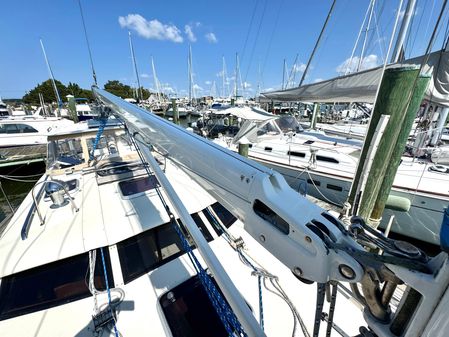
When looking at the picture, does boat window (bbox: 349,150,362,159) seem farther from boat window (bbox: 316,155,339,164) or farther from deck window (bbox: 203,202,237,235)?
deck window (bbox: 203,202,237,235)

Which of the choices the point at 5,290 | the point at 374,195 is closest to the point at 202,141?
the point at 5,290

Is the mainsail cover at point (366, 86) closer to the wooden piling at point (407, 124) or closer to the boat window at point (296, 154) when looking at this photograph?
the wooden piling at point (407, 124)

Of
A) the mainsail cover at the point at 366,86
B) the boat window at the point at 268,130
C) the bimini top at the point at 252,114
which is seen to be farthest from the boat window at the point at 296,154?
the bimini top at the point at 252,114

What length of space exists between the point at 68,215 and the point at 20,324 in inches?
42.6

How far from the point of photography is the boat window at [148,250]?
2.08 metres

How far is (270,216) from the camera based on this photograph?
2.60 ft

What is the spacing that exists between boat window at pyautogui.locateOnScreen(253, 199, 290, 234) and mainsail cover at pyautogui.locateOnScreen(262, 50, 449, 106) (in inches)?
167

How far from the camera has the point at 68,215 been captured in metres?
2.44

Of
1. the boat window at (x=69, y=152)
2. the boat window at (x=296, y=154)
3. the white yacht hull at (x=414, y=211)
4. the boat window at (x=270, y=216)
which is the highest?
the boat window at (x=270, y=216)

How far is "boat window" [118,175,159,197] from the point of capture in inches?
115

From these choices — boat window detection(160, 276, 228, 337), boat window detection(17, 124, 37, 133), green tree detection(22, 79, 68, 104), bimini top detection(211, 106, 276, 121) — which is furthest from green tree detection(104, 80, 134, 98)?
boat window detection(160, 276, 228, 337)

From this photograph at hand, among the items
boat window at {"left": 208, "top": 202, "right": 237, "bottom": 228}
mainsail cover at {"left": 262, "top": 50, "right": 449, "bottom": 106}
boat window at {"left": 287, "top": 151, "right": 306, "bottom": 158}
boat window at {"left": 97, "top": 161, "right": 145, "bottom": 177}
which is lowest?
boat window at {"left": 287, "top": 151, "right": 306, "bottom": 158}

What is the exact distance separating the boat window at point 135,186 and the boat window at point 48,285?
1.01 meters

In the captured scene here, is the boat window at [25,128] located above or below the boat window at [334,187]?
above
